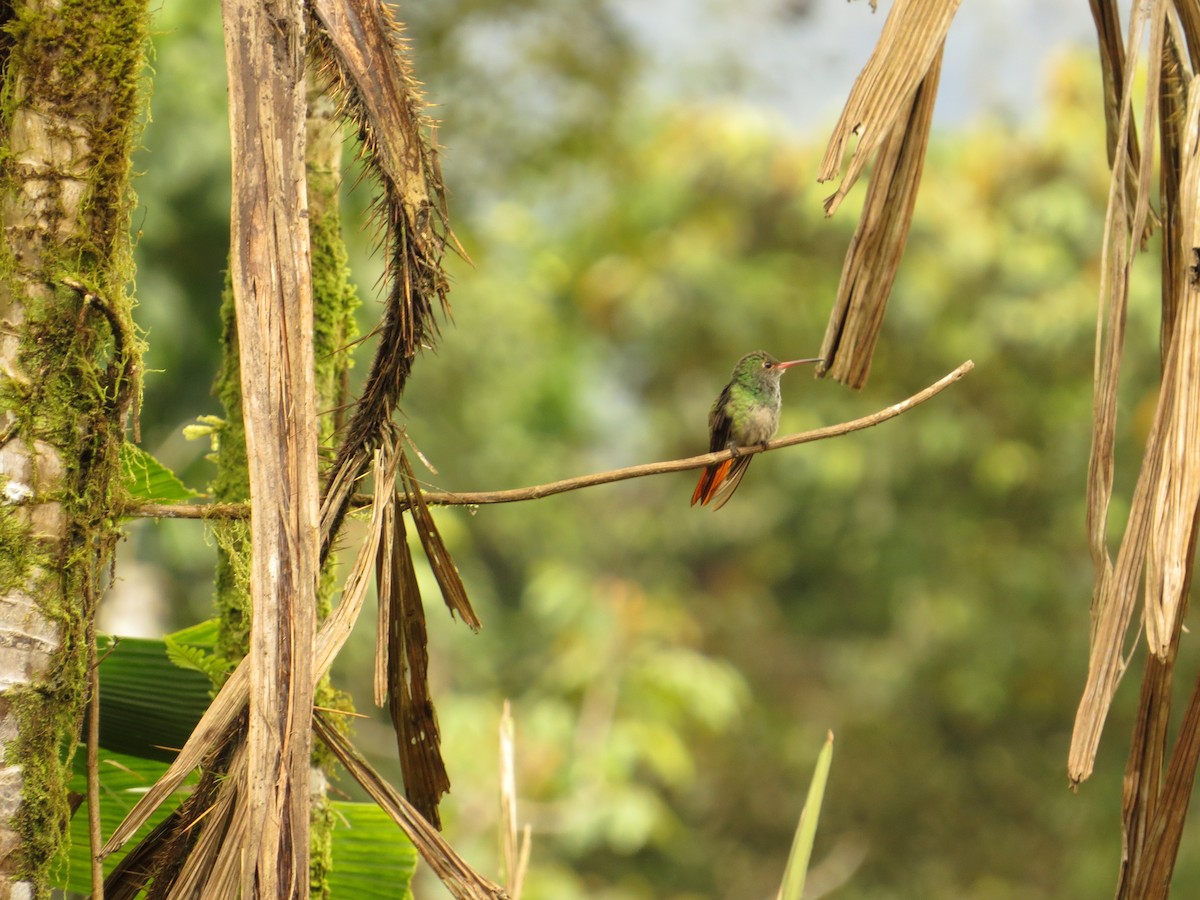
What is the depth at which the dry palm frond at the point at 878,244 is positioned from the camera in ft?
7.38

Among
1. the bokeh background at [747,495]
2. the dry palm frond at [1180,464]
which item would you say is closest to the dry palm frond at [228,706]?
the dry palm frond at [1180,464]

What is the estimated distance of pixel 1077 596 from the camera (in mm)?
13922

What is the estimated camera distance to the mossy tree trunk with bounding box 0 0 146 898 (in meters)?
1.81

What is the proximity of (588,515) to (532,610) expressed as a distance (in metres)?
2.70

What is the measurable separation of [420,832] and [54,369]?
87 cm

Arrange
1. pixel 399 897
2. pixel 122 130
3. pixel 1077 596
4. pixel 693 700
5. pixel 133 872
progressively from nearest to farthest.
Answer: pixel 133 872 → pixel 122 130 → pixel 399 897 → pixel 693 700 → pixel 1077 596

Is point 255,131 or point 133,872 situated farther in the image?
point 133,872

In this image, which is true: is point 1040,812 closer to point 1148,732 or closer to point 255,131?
point 1148,732

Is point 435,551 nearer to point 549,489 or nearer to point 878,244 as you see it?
point 549,489

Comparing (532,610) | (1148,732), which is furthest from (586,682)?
(1148,732)

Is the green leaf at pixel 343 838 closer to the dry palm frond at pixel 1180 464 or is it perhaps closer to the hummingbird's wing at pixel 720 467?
A: the hummingbird's wing at pixel 720 467

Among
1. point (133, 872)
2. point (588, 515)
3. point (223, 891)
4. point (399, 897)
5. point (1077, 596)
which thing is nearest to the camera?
point (223, 891)

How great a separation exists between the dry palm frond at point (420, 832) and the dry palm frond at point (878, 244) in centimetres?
106

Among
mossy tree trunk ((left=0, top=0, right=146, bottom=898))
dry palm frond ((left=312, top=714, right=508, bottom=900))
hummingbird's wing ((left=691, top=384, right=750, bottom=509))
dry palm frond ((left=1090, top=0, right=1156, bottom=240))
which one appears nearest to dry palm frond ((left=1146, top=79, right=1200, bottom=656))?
dry palm frond ((left=1090, top=0, right=1156, bottom=240))
